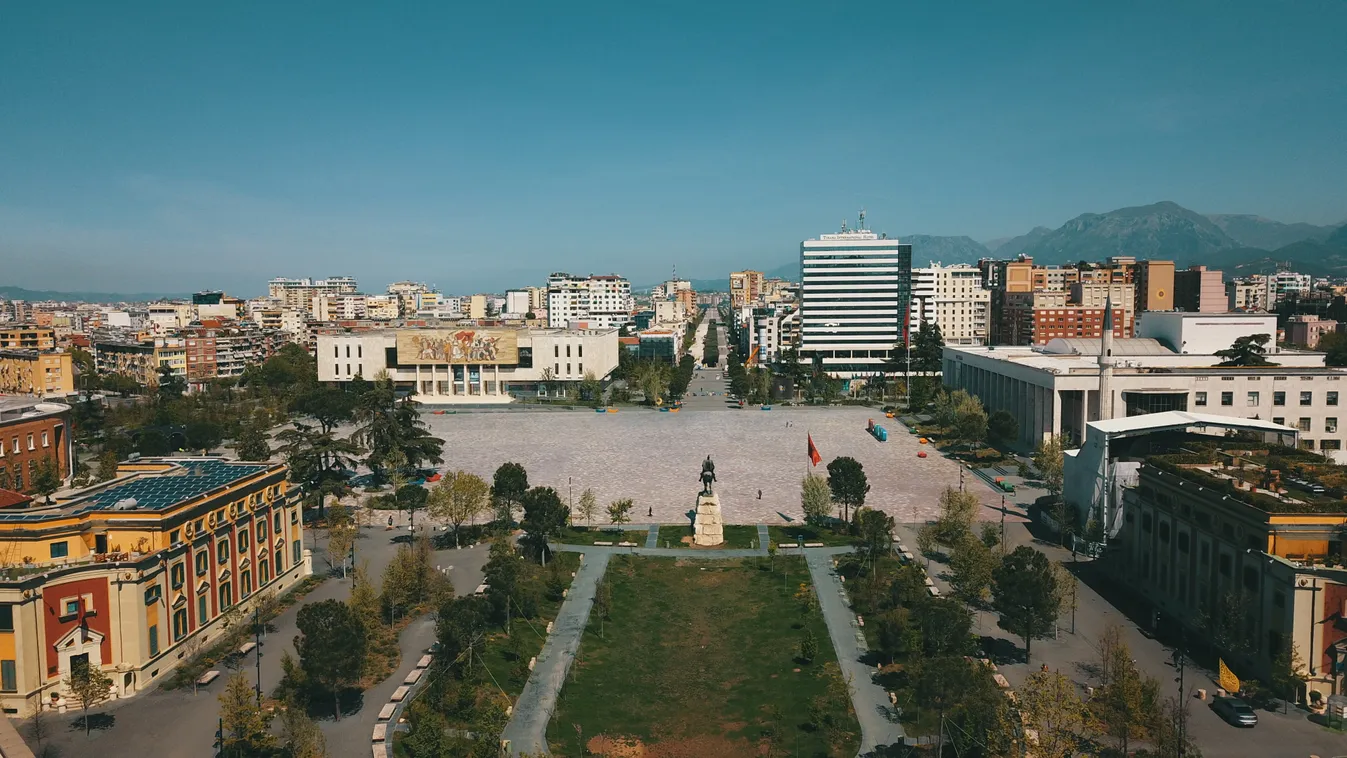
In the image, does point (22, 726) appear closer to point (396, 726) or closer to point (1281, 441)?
point (396, 726)

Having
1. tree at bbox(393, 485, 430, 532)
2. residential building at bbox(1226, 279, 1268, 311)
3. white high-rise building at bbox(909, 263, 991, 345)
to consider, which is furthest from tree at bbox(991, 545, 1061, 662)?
residential building at bbox(1226, 279, 1268, 311)

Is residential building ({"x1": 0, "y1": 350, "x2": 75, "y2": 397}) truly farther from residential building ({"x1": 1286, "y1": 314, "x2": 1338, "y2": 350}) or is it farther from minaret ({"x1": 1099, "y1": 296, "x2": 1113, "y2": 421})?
residential building ({"x1": 1286, "y1": 314, "x2": 1338, "y2": 350})

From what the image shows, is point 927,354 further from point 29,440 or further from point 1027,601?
point 29,440

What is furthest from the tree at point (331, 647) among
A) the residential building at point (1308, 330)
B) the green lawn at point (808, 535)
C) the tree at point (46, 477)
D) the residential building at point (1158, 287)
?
the residential building at point (1158, 287)

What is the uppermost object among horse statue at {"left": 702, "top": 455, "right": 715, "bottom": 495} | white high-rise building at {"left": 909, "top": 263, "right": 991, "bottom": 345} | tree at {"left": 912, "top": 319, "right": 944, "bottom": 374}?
white high-rise building at {"left": 909, "top": 263, "right": 991, "bottom": 345}

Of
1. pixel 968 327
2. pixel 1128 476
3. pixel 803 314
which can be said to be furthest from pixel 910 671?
pixel 968 327

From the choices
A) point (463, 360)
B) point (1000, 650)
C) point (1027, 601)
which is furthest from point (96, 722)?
point (463, 360)
